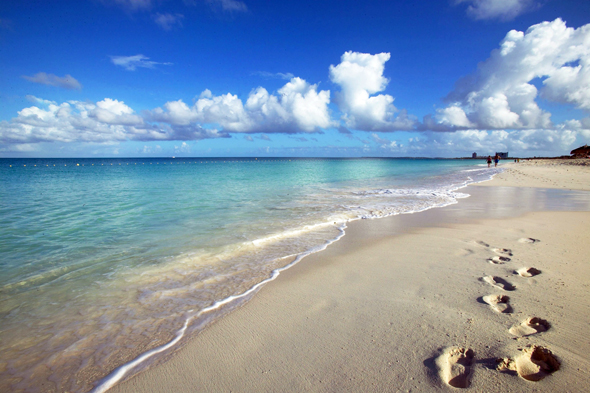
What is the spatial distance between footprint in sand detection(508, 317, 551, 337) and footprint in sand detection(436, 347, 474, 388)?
28.8 inches

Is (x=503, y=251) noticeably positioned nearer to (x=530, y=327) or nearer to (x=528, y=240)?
(x=528, y=240)

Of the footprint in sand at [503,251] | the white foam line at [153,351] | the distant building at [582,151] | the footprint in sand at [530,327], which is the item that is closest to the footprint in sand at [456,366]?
the footprint in sand at [530,327]

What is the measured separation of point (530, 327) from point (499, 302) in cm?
62

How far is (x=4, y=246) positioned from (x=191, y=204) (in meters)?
6.81

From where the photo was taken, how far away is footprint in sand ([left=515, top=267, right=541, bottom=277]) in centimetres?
460

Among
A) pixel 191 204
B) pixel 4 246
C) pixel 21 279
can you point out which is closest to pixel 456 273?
pixel 21 279

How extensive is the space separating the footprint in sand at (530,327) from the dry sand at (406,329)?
0.05ft

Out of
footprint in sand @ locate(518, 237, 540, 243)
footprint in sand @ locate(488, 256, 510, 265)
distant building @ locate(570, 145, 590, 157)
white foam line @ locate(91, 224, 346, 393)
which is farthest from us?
distant building @ locate(570, 145, 590, 157)

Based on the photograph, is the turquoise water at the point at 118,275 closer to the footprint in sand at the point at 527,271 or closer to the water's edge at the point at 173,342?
the water's edge at the point at 173,342

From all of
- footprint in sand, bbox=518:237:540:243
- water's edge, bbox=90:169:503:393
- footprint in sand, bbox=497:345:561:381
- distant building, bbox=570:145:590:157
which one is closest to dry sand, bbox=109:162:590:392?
footprint in sand, bbox=497:345:561:381

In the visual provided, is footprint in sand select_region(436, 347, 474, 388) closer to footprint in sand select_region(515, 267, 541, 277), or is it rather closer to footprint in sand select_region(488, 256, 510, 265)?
footprint in sand select_region(515, 267, 541, 277)

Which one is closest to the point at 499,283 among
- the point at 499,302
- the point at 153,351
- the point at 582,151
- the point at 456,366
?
the point at 499,302

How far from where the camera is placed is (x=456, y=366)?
2.63 meters

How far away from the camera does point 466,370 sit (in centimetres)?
256
